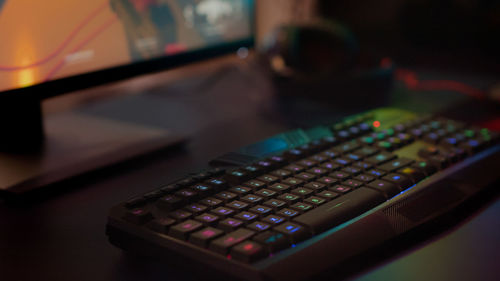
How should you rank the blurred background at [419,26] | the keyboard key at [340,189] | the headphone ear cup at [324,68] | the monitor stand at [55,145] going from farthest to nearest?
the blurred background at [419,26] → the headphone ear cup at [324,68] → the monitor stand at [55,145] → the keyboard key at [340,189]

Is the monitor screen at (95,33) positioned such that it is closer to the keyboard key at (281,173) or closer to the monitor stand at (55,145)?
the monitor stand at (55,145)

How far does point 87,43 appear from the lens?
2.16 feet

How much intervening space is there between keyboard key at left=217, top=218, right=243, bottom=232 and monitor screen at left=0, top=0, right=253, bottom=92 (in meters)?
0.31

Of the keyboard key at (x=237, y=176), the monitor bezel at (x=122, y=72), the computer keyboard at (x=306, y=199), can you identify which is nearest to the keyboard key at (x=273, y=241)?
the computer keyboard at (x=306, y=199)

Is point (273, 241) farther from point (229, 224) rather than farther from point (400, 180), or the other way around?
point (400, 180)

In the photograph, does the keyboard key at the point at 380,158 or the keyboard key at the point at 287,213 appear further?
the keyboard key at the point at 380,158

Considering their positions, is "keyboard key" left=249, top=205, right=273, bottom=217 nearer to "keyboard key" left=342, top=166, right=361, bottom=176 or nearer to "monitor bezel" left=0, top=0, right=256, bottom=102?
"keyboard key" left=342, top=166, right=361, bottom=176

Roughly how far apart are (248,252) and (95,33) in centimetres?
40

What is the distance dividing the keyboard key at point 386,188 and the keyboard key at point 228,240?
15 cm

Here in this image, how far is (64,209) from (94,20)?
24 centimetres

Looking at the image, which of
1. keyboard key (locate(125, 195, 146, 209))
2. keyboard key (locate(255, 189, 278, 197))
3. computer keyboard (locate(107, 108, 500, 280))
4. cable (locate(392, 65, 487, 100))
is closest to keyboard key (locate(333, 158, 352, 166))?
computer keyboard (locate(107, 108, 500, 280))

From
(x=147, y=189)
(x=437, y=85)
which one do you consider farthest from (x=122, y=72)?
(x=437, y=85)

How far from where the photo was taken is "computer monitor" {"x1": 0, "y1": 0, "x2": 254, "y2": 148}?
1.92ft

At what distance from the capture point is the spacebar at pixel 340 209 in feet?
1.44
